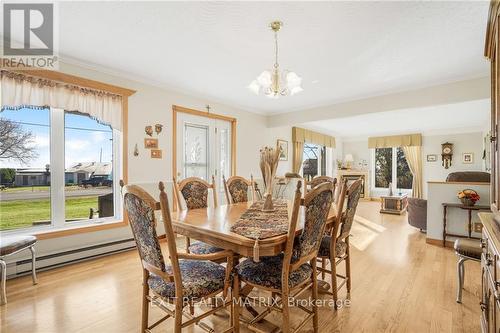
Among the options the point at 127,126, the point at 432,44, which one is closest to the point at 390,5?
the point at 432,44

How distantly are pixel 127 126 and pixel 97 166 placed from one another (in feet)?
2.20

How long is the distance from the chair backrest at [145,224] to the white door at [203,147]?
2.73m

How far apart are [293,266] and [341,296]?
3.53ft

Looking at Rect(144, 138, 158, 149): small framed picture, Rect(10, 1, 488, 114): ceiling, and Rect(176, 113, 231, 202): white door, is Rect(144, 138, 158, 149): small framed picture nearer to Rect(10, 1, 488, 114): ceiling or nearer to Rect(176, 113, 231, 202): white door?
Rect(176, 113, 231, 202): white door

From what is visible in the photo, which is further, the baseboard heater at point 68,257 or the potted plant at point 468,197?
the potted plant at point 468,197

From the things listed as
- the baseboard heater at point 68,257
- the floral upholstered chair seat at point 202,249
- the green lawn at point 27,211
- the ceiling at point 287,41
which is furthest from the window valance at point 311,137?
the green lawn at point 27,211

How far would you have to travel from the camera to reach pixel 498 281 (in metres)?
1.05

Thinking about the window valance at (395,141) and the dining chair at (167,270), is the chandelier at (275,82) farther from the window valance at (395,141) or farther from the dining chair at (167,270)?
the window valance at (395,141)

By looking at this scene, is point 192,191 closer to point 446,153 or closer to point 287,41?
point 287,41

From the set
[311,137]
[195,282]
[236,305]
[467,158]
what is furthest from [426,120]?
[195,282]

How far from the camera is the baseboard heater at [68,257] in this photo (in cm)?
264

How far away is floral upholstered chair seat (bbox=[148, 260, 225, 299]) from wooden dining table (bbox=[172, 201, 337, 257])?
0.56 ft

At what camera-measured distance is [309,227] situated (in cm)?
159

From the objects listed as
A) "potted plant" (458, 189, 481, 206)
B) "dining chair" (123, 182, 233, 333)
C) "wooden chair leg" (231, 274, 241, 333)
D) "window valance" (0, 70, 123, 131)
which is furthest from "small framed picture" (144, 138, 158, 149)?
"potted plant" (458, 189, 481, 206)
